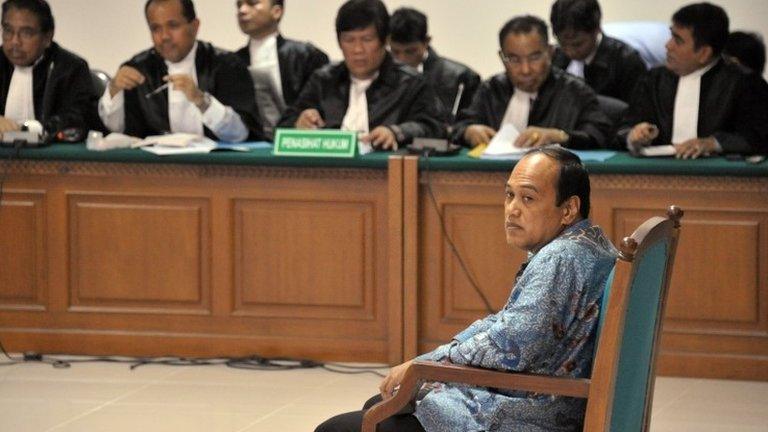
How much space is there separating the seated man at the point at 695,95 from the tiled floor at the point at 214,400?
104 centimetres

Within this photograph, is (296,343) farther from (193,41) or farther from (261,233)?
(193,41)

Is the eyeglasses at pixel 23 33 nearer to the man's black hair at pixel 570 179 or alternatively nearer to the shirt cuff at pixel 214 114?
the shirt cuff at pixel 214 114

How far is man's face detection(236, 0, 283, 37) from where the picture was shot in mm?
6949

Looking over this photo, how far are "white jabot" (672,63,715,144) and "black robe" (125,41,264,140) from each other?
187 cm

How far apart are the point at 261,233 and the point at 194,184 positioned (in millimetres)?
344

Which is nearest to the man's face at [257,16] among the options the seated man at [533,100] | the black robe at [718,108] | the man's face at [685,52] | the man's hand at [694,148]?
the seated man at [533,100]

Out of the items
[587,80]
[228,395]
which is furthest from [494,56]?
[228,395]

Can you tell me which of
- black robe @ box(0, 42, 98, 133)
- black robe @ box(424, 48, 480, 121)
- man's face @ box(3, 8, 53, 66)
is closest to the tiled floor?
Answer: black robe @ box(0, 42, 98, 133)

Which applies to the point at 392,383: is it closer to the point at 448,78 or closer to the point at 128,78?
the point at 128,78

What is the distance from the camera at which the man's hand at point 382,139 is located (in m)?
5.79

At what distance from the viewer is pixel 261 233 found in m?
5.77

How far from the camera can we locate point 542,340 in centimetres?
311

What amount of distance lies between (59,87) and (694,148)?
2.87m

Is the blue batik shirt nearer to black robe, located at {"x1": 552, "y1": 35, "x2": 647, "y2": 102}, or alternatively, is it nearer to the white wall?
black robe, located at {"x1": 552, "y1": 35, "x2": 647, "y2": 102}
